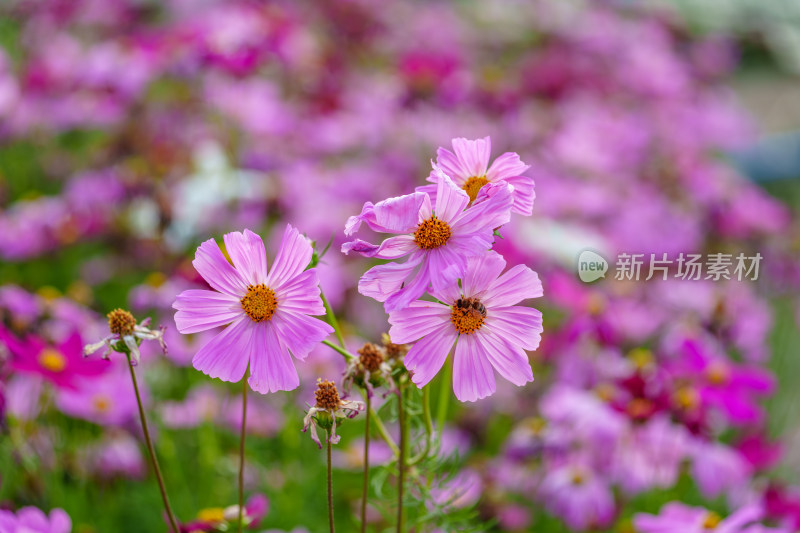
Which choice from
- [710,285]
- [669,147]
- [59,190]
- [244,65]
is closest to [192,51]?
[244,65]

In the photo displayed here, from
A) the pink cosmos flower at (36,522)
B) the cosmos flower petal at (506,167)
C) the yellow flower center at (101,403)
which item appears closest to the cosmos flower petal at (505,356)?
the cosmos flower petal at (506,167)

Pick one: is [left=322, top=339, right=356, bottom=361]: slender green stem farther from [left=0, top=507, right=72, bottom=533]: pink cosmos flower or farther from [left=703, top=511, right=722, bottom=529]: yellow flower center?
[left=703, top=511, right=722, bottom=529]: yellow flower center

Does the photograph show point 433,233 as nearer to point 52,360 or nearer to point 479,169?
point 479,169

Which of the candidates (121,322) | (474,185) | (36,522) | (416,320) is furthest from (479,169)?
(36,522)

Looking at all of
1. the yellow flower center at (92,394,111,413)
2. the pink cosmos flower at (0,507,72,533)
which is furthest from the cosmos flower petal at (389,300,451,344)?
the yellow flower center at (92,394,111,413)

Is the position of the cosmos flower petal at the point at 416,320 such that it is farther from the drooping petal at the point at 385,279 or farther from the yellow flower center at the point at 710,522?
the yellow flower center at the point at 710,522

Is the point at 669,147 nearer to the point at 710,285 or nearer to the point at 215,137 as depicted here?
the point at 710,285

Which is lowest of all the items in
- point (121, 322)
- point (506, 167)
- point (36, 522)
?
point (36, 522)
